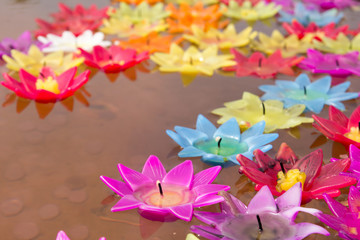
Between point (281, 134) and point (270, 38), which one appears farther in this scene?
point (270, 38)

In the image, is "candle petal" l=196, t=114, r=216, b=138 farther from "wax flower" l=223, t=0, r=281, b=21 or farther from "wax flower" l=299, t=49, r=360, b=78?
"wax flower" l=223, t=0, r=281, b=21

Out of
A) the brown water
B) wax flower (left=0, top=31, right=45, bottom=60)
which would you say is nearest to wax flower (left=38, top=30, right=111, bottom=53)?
wax flower (left=0, top=31, right=45, bottom=60)

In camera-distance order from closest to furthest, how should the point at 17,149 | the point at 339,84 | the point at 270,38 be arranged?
the point at 17,149
the point at 339,84
the point at 270,38

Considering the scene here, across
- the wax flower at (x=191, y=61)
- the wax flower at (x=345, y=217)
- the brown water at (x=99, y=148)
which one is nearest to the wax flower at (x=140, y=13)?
the wax flower at (x=191, y=61)

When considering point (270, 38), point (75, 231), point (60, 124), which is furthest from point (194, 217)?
point (270, 38)

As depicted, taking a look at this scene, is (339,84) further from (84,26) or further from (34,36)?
(34,36)

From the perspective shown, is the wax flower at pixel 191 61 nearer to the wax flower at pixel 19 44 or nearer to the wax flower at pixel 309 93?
the wax flower at pixel 309 93
